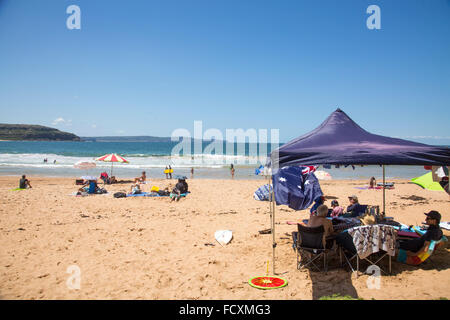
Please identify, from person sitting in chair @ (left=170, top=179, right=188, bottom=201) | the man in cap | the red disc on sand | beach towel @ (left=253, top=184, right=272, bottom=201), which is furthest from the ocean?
the red disc on sand

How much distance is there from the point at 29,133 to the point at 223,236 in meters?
131

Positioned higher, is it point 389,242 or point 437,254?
point 389,242

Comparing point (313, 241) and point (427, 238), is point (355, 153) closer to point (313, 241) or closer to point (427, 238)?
point (313, 241)

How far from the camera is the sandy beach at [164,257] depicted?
4402 mm

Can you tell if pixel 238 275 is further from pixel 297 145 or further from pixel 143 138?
pixel 143 138

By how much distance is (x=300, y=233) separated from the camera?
499 centimetres

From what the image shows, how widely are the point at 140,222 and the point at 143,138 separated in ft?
517

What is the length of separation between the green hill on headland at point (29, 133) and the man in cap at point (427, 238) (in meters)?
131

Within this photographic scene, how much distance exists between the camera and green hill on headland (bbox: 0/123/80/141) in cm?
11244

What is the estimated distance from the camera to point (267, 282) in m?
4.67

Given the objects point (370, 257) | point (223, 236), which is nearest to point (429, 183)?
point (370, 257)

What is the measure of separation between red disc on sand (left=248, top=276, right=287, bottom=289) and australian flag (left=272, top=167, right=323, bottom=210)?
2.60 m
